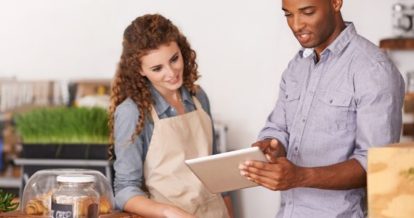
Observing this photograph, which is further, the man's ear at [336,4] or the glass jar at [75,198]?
the man's ear at [336,4]

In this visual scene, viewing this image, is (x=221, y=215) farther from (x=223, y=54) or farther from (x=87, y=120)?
(x=223, y=54)

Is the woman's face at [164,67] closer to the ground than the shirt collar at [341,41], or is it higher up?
closer to the ground

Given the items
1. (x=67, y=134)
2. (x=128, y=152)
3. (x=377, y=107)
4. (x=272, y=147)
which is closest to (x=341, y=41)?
(x=377, y=107)

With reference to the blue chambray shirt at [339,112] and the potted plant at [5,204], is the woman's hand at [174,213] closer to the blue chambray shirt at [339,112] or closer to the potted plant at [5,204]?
the blue chambray shirt at [339,112]

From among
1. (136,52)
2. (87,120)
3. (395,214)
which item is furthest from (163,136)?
(87,120)

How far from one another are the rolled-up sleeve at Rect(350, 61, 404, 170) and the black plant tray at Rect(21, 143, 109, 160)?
2.11 meters

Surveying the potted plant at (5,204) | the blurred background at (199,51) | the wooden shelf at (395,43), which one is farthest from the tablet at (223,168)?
the wooden shelf at (395,43)

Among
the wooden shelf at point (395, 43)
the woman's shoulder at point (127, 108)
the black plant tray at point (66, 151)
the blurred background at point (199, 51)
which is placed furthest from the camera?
the blurred background at point (199, 51)

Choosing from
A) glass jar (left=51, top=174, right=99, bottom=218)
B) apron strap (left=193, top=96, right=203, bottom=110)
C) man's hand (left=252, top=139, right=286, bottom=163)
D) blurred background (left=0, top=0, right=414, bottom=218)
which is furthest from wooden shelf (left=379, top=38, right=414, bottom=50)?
glass jar (left=51, top=174, right=99, bottom=218)

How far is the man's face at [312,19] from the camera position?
198cm

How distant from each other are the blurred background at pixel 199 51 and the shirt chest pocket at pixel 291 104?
6.44 ft

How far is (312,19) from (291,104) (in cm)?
28

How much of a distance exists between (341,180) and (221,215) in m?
0.74

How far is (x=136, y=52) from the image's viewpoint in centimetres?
250
